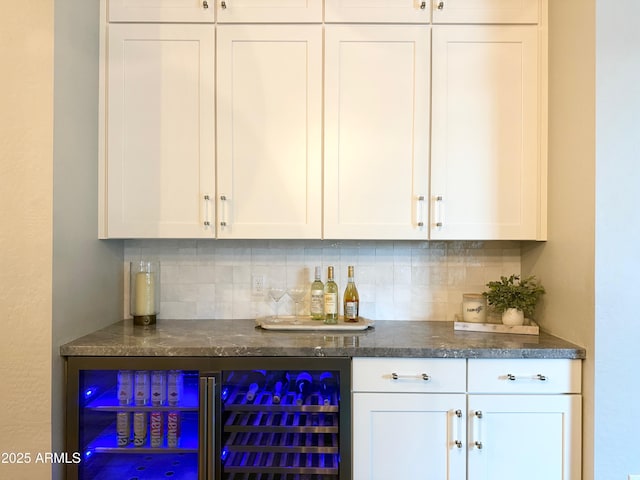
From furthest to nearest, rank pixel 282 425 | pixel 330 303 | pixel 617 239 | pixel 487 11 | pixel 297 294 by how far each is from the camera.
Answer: pixel 297 294 → pixel 330 303 → pixel 487 11 → pixel 282 425 → pixel 617 239

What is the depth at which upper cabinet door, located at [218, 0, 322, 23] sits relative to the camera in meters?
1.86

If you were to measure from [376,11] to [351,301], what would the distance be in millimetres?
1348

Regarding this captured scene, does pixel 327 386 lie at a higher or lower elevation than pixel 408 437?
higher

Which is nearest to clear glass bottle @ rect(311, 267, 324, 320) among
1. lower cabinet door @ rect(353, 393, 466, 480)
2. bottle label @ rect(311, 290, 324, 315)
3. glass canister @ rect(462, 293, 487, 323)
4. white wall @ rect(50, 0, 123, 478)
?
bottle label @ rect(311, 290, 324, 315)

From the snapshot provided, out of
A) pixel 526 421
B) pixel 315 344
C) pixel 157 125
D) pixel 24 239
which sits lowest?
pixel 526 421

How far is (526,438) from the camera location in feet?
5.17

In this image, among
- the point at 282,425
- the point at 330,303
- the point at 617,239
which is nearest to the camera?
the point at 617,239

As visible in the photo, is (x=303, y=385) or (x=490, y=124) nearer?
(x=303, y=385)

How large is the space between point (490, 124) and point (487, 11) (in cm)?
51

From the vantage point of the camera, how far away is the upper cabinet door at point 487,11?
6.06ft

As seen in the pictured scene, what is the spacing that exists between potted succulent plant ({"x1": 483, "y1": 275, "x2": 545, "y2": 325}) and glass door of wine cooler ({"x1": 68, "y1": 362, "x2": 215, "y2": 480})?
1.36 metres

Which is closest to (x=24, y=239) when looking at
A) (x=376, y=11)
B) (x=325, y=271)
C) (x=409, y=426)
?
(x=325, y=271)

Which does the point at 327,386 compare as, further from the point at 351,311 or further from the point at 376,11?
the point at 376,11

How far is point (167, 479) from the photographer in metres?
1.69
